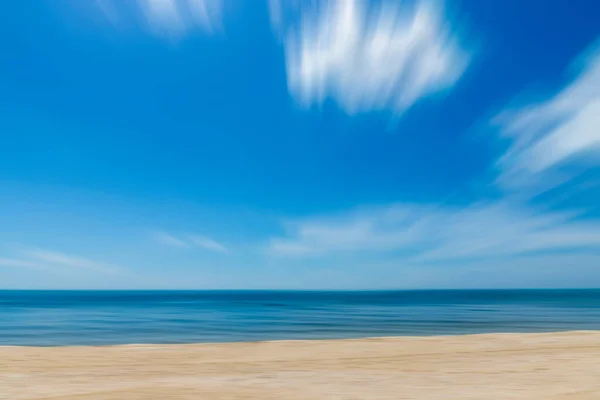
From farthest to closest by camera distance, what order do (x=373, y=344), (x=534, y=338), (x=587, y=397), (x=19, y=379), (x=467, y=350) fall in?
(x=534, y=338)
(x=373, y=344)
(x=467, y=350)
(x=19, y=379)
(x=587, y=397)

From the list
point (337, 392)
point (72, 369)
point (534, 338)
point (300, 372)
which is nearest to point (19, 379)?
point (72, 369)

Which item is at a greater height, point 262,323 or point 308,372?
point 262,323

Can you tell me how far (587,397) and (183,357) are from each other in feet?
28.7

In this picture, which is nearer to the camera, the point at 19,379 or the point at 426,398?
the point at 426,398

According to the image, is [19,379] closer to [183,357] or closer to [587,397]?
[183,357]

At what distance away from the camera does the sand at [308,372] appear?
7750mm

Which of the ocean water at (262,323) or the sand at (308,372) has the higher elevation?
the ocean water at (262,323)

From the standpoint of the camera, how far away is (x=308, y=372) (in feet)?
31.6

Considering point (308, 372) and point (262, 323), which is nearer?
point (308, 372)

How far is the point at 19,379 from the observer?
877 centimetres

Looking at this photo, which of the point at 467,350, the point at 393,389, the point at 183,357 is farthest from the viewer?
the point at 467,350

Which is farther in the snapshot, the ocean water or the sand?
the ocean water

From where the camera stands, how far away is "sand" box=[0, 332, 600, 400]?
7.75m

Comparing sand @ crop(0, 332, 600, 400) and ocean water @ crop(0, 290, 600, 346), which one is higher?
ocean water @ crop(0, 290, 600, 346)
